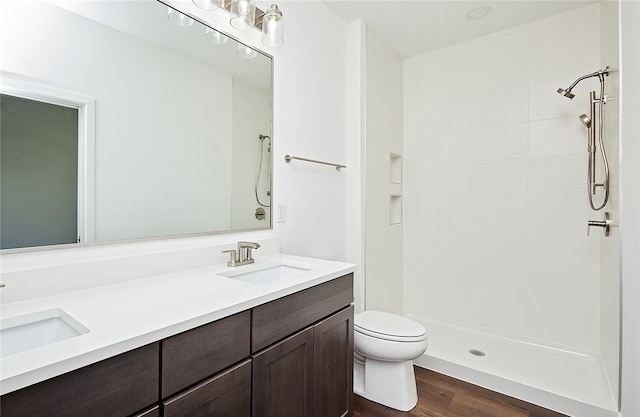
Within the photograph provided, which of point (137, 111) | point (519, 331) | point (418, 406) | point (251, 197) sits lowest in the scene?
point (418, 406)

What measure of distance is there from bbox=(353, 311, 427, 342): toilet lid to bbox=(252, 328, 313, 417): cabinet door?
0.63m

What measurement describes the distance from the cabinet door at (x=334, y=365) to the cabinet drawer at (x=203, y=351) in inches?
15.3

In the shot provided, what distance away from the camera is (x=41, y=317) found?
852 mm

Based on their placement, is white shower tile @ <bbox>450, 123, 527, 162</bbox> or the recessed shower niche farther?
the recessed shower niche

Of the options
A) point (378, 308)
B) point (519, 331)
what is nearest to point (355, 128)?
point (378, 308)

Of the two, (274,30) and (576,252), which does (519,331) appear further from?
(274,30)

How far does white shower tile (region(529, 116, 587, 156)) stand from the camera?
2.23 meters

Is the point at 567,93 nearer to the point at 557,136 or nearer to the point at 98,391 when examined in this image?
the point at 557,136

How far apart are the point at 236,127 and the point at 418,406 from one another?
1803 mm

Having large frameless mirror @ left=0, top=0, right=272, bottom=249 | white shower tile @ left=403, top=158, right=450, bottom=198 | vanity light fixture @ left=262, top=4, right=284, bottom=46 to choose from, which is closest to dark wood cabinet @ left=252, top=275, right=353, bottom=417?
large frameless mirror @ left=0, top=0, right=272, bottom=249

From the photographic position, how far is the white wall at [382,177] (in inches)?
95.3

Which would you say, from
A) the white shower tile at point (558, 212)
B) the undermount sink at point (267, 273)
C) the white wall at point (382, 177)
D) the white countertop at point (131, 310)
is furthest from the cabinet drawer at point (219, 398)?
the white shower tile at point (558, 212)

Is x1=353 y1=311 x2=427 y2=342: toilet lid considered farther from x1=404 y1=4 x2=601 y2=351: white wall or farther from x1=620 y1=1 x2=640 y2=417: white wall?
x1=404 y1=4 x2=601 y2=351: white wall

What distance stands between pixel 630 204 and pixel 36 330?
2.24 m
